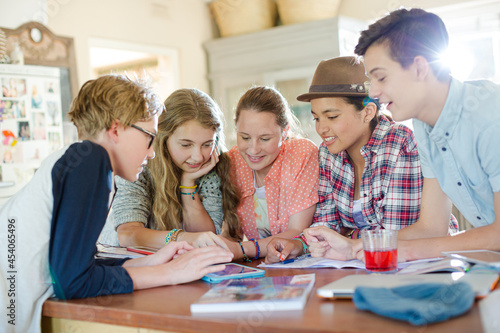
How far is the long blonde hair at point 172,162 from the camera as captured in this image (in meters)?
1.92

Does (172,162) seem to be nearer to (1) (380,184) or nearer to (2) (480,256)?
(1) (380,184)

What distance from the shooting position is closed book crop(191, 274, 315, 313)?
3.17ft

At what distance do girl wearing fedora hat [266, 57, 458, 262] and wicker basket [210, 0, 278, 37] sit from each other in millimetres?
2567

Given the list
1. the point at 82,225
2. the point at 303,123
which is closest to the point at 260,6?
the point at 303,123

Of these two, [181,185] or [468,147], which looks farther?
[181,185]

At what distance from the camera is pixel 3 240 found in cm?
121

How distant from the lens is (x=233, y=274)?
1.29 metres

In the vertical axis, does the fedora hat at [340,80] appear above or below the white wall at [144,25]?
below

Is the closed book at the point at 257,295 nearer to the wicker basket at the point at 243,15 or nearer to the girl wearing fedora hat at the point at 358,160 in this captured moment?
the girl wearing fedora hat at the point at 358,160

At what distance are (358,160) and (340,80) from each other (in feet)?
1.06

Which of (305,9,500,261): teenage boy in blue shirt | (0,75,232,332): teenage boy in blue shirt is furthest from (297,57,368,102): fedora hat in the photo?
(0,75,232,332): teenage boy in blue shirt

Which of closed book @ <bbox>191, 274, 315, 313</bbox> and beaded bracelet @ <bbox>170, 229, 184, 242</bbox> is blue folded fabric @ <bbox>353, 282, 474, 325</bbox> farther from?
beaded bracelet @ <bbox>170, 229, 184, 242</bbox>

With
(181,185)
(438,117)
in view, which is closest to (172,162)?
(181,185)

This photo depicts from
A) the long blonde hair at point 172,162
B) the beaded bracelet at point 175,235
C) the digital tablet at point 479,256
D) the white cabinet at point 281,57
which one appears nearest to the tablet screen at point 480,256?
the digital tablet at point 479,256
